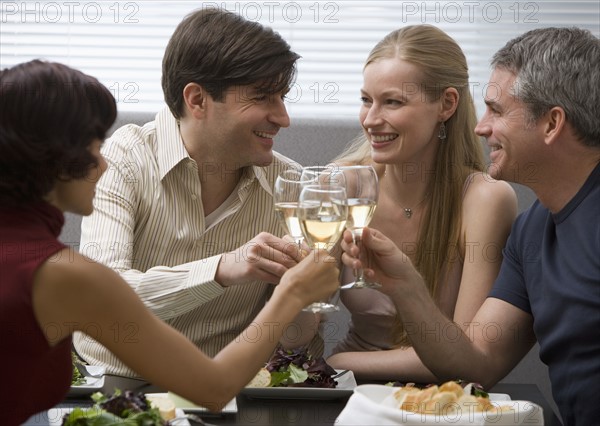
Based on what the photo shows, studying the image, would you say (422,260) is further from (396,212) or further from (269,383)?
(269,383)

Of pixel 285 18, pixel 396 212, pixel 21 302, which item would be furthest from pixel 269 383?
pixel 285 18

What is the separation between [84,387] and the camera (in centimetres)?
163

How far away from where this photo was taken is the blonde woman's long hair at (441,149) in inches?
89.1

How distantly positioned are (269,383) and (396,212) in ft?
2.75

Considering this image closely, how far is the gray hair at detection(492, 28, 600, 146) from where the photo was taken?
1.81 meters

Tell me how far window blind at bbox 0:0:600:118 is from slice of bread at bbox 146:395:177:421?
2.10 m

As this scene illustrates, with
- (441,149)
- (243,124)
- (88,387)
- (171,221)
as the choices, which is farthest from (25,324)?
(441,149)

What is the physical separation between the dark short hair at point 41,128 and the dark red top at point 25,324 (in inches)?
1.5

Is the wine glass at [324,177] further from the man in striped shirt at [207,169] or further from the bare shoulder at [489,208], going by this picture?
the bare shoulder at [489,208]

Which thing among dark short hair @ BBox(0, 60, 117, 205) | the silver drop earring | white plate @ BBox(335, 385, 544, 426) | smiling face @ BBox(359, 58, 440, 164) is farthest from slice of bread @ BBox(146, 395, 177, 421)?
the silver drop earring

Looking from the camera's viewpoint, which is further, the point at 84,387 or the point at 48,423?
the point at 84,387

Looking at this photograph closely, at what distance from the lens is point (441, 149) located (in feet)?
7.77

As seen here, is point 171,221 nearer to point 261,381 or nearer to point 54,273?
point 261,381

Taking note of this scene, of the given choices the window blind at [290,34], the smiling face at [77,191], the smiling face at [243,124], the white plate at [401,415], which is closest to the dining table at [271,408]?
the white plate at [401,415]
